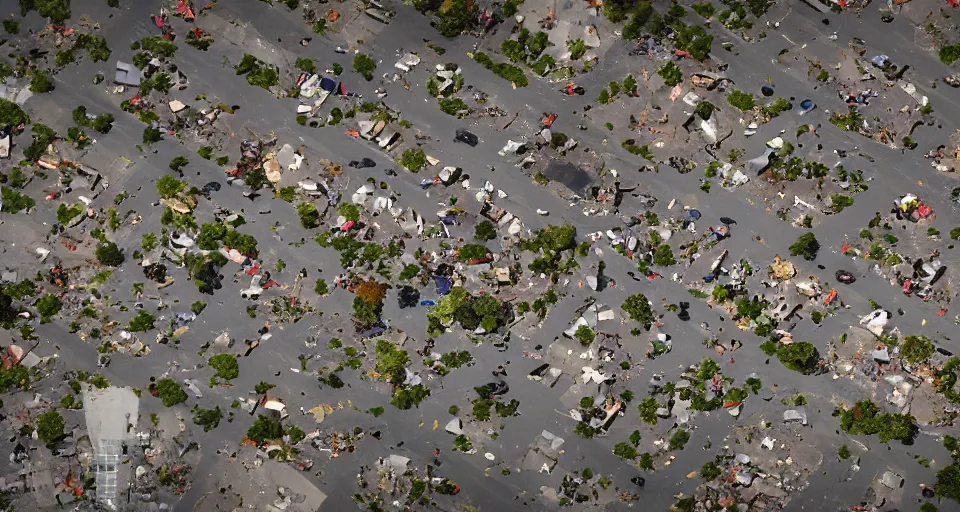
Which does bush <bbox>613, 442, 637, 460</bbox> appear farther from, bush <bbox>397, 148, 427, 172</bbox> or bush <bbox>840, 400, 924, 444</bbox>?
bush <bbox>397, 148, 427, 172</bbox>

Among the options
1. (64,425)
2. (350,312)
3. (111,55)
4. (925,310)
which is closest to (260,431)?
(350,312)

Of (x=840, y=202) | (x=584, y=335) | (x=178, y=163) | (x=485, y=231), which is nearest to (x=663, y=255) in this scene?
(x=584, y=335)

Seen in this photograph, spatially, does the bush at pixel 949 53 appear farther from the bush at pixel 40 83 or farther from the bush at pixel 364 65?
the bush at pixel 40 83

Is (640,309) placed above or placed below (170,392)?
above

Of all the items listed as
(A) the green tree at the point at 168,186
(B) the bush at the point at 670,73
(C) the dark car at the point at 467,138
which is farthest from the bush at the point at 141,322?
(B) the bush at the point at 670,73

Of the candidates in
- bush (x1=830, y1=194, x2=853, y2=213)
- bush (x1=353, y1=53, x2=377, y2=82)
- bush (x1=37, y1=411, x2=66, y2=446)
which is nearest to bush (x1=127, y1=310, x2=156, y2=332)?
bush (x1=37, y1=411, x2=66, y2=446)

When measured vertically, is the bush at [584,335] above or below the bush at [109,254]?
above

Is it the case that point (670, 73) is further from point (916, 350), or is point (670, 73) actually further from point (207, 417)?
point (207, 417)
